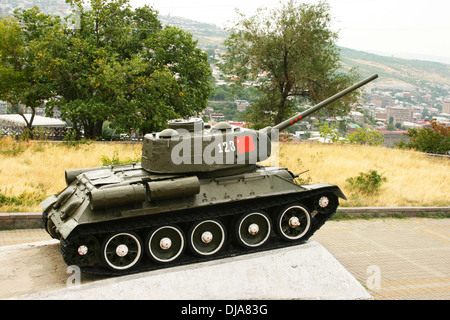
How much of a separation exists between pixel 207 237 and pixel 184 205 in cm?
84

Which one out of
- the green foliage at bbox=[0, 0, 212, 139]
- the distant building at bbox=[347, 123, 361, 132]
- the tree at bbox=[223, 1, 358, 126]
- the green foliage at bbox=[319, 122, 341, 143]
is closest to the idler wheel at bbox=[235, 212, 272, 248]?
the green foliage at bbox=[0, 0, 212, 139]

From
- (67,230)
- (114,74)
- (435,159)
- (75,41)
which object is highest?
(75,41)

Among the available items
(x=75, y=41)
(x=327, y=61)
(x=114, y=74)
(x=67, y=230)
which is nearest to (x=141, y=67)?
(x=114, y=74)

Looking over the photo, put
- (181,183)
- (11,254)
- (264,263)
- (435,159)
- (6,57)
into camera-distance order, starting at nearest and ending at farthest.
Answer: (181,183) → (264,263) → (11,254) → (435,159) → (6,57)

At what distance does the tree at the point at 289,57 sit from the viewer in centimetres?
2347

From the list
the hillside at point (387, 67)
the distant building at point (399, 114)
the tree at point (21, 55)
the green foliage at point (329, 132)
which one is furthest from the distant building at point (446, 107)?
the tree at point (21, 55)

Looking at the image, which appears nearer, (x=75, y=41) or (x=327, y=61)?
(x=75, y=41)

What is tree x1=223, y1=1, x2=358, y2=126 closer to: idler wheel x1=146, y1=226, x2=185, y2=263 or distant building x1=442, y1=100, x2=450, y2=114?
idler wheel x1=146, y1=226, x2=185, y2=263

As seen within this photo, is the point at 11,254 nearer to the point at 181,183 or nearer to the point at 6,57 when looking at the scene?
the point at 181,183

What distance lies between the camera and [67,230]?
707cm

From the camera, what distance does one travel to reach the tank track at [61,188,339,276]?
291 inches

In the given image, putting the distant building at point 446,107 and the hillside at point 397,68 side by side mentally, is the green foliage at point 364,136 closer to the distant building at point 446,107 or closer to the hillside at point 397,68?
the distant building at point 446,107

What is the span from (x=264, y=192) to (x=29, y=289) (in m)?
4.33

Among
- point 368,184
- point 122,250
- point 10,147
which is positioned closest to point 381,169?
point 368,184
